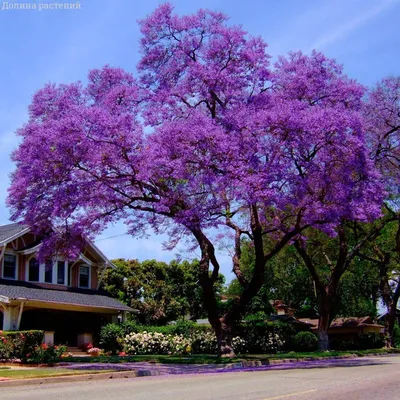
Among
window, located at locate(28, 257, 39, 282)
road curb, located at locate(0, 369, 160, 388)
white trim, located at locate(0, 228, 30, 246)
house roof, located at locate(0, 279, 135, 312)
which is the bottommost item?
road curb, located at locate(0, 369, 160, 388)

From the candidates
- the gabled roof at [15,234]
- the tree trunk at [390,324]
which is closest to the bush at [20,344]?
the gabled roof at [15,234]

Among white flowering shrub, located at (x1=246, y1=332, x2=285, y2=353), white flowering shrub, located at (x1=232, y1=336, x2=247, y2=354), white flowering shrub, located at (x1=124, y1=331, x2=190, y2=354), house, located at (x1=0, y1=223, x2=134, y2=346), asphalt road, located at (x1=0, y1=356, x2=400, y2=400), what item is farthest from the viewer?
white flowering shrub, located at (x1=246, y1=332, x2=285, y2=353)

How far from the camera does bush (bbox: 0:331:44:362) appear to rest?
22.7 m

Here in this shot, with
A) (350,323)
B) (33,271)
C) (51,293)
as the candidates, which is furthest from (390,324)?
(33,271)

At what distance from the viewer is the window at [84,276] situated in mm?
35812

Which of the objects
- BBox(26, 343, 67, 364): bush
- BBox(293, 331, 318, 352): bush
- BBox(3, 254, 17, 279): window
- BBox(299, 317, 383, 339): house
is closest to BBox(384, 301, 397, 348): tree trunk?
BBox(293, 331, 318, 352): bush

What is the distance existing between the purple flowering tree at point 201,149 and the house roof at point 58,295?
18.6 feet

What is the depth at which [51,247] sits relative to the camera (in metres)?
24.1

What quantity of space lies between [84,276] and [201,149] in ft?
61.1

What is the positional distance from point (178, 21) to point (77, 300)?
16.6 meters

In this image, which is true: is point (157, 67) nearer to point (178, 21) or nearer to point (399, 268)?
point (178, 21)

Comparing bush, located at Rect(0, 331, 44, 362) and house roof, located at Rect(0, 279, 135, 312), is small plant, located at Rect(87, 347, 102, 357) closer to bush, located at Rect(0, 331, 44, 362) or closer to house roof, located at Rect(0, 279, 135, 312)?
house roof, located at Rect(0, 279, 135, 312)

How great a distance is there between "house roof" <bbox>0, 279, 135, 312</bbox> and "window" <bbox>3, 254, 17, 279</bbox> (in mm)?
520

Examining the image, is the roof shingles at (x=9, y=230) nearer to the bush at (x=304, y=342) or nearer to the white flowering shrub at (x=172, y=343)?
the white flowering shrub at (x=172, y=343)
